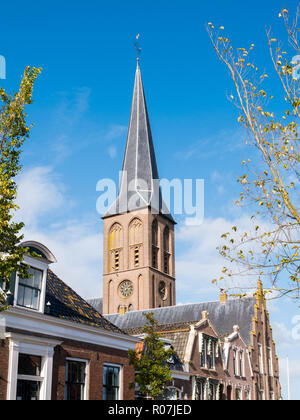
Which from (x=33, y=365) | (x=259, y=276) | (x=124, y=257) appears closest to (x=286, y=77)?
(x=259, y=276)

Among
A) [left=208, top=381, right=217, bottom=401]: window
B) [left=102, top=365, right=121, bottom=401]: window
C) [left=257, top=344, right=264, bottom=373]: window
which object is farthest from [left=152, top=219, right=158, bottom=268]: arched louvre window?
[left=102, top=365, right=121, bottom=401]: window

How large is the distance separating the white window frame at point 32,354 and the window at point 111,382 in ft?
10.2

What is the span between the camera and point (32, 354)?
1627 centimetres

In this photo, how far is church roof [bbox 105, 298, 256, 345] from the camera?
1714 inches

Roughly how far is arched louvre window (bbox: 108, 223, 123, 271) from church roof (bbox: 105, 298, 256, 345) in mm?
21032

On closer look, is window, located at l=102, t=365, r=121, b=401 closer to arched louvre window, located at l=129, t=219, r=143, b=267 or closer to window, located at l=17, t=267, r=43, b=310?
window, located at l=17, t=267, r=43, b=310

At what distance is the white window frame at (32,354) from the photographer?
1527 centimetres

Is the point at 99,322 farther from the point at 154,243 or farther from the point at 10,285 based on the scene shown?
the point at 154,243

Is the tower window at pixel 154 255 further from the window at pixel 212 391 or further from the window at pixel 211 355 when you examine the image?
the window at pixel 212 391

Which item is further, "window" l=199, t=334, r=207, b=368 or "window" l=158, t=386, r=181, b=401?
"window" l=199, t=334, r=207, b=368

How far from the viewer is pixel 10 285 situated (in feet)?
52.6

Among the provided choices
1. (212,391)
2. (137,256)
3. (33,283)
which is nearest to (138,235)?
(137,256)

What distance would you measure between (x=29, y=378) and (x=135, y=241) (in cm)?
5060

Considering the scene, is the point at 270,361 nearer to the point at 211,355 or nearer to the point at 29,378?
the point at 211,355
